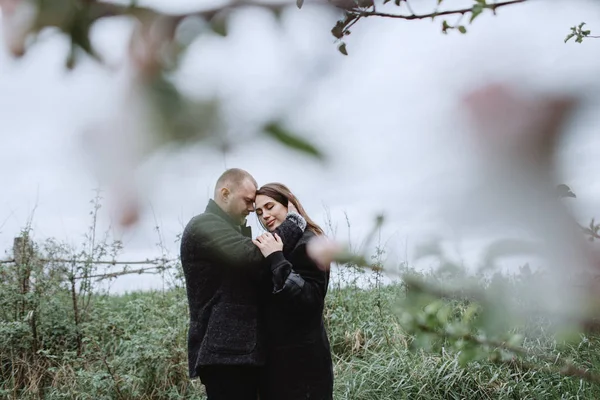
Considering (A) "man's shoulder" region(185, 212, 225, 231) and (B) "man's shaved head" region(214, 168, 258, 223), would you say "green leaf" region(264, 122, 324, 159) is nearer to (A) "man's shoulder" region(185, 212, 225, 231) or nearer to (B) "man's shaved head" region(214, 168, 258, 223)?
(B) "man's shaved head" region(214, 168, 258, 223)

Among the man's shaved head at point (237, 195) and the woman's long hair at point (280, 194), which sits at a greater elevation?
the woman's long hair at point (280, 194)

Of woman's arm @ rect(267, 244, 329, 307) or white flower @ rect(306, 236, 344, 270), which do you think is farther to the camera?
woman's arm @ rect(267, 244, 329, 307)

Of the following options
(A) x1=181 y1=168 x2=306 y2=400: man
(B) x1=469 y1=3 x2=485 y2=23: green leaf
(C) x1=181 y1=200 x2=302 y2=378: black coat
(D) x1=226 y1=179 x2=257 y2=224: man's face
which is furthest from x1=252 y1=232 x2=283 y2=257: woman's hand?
(B) x1=469 y1=3 x2=485 y2=23: green leaf

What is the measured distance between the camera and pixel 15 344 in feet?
13.1

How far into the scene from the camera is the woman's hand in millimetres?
1634

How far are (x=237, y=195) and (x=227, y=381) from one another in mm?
1623

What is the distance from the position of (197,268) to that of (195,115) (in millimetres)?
1851

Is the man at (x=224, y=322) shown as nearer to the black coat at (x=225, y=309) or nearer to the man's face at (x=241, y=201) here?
the black coat at (x=225, y=309)

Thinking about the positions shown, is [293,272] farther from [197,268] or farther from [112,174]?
[112,174]

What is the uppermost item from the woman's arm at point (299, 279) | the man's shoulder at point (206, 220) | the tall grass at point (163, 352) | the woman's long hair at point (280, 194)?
the woman's long hair at point (280, 194)

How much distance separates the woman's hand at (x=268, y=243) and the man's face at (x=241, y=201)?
0.91 m

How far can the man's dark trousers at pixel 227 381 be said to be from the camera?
2.16m

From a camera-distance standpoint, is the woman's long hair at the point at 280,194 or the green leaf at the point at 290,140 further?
the woman's long hair at the point at 280,194

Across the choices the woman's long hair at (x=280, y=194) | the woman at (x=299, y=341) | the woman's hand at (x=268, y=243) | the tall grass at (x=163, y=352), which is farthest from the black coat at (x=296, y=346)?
the tall grass at (x=163, y=352)
